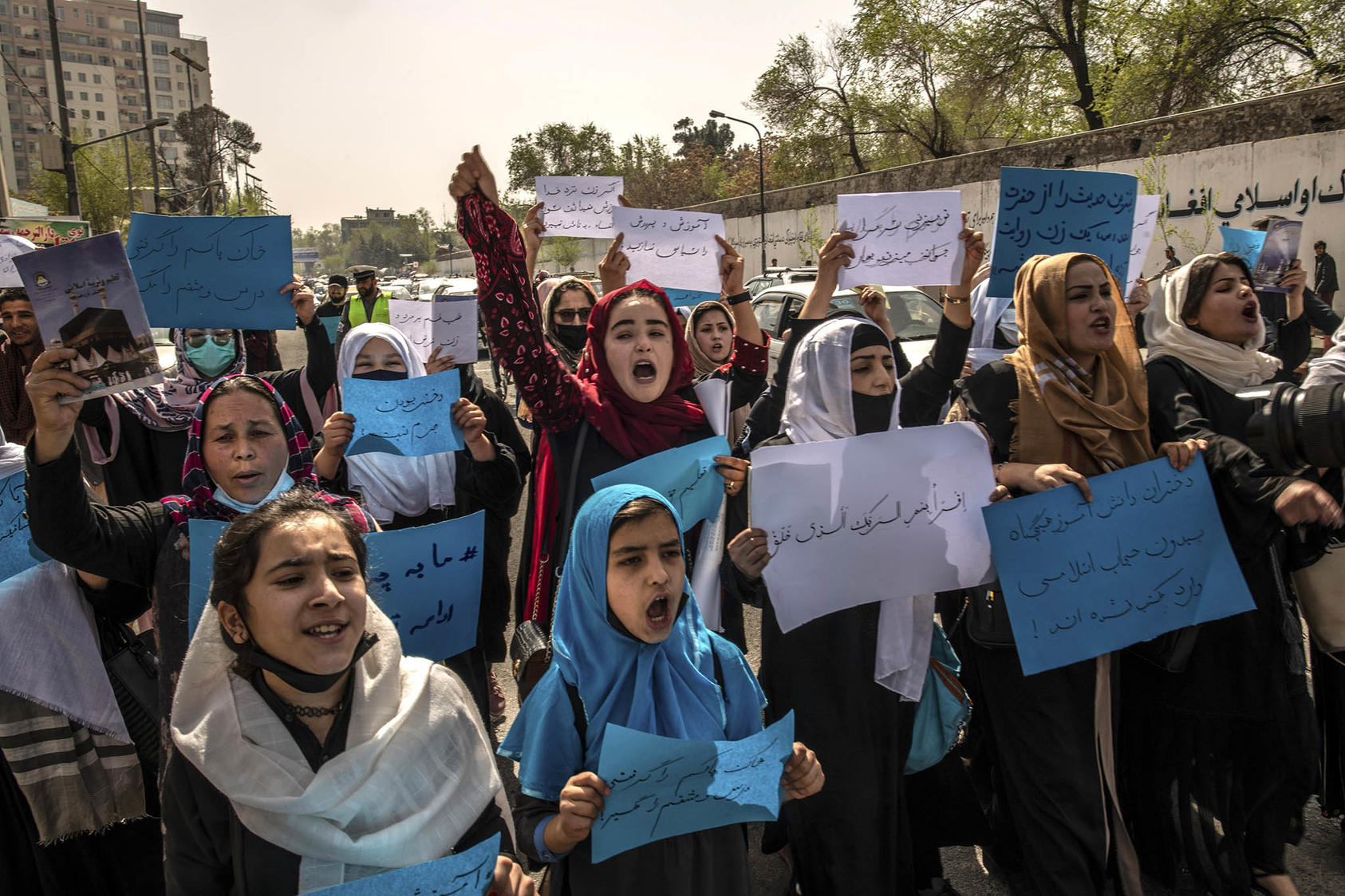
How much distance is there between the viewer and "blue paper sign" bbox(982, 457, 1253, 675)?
2.37 m

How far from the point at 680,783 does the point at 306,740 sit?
0.66 meters

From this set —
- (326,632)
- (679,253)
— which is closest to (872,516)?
(326,632)

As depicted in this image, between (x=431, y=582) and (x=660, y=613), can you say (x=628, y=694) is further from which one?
(x=431, y=582)

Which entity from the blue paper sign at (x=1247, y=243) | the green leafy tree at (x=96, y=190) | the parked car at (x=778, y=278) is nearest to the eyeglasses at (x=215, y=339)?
the blue paper sign at (x=1247, y=243)

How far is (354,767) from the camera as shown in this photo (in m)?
1.55

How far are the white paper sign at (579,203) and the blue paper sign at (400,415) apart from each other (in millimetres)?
2526

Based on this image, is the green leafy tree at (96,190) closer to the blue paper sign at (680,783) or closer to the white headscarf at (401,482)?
the white headscarf at (401,482)

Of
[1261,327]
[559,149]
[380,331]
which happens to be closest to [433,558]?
[380,331]

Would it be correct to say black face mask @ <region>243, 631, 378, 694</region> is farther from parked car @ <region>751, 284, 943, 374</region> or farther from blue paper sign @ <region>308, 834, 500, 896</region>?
parked car @ <region>751, 284, 943, 374</region>

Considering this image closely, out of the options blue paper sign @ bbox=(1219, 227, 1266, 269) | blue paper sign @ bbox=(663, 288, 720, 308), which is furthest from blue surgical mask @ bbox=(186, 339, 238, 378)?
blue paper sign @ bbox=(1219, 227, 1266, 269)

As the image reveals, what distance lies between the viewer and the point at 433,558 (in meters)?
2.51

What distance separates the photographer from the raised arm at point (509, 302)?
2709 mm

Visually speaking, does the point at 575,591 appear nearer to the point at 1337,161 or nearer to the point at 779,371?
the point at 779,371

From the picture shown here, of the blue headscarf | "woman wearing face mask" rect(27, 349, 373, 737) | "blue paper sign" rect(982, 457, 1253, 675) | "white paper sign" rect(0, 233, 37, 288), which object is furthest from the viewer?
"white paper sign" rect(0, 233, 37, 288)
